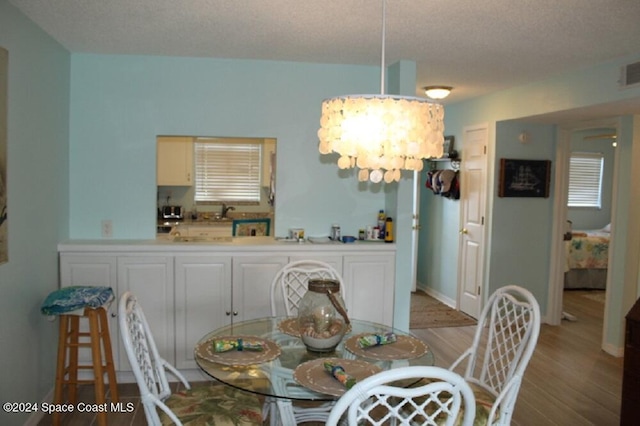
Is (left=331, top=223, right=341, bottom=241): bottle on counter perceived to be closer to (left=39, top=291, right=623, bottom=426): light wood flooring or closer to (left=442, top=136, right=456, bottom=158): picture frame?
(left=39, top=291, right=623, bottom=426): light wood flooring

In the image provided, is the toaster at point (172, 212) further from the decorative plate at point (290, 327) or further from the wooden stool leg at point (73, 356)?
the decorative plate at point (290, 327)

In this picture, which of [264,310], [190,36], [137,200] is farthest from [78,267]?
[190,36]

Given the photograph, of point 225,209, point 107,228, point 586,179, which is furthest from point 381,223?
point 586,179

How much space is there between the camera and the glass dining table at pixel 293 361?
6.38 feet

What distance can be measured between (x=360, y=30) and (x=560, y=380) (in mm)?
2869

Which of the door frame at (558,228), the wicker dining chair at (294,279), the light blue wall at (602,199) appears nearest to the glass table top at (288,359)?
the wicker dining chair at (294,279)

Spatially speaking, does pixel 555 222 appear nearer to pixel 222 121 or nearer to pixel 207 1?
pixel 222 121

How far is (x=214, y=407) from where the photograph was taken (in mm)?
2242

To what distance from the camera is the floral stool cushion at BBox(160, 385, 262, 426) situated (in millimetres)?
2139

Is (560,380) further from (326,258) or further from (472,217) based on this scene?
(472,217)

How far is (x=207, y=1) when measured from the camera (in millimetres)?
2543

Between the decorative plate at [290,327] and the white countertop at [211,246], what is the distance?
3.16 ft

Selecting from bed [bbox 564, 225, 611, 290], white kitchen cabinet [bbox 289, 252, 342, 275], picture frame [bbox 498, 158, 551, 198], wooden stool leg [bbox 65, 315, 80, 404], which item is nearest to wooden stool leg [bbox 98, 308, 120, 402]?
wooden stool leg [bbox 65, 315, 80, 404]

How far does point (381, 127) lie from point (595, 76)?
8.56 ft
